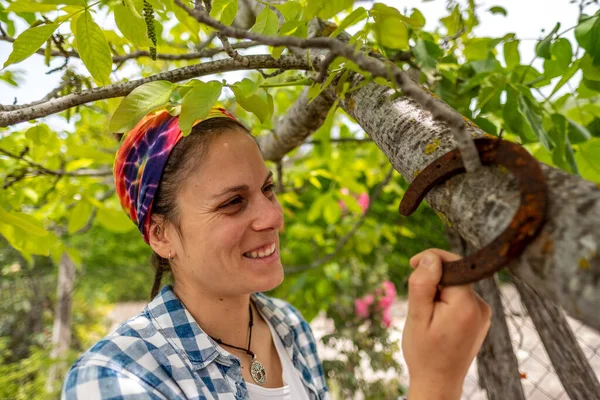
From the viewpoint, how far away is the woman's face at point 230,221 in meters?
1.43

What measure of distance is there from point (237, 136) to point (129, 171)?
41 cm

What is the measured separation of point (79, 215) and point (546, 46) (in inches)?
76.8

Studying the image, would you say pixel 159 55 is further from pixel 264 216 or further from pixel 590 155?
pixel 590 155

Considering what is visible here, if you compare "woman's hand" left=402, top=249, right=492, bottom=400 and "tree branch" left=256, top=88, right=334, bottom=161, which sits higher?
"tree branch" left=256, top=88, right=334, bottom=161

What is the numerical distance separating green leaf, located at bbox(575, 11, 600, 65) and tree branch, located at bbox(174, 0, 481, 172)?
0.67 m

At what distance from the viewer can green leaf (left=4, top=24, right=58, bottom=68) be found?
1.08 meters

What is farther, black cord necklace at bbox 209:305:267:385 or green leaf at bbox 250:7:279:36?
black cord necklace at bbox 209:305:267:385

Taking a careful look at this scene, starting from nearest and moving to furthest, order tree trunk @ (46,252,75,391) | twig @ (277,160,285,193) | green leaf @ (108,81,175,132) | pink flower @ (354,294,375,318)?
green leaf @ (108,81,175,132) → twig @ (277,160,285,193) → pink flower @ (354,294,375,318) → tree trunk @ (46,252,75,391)

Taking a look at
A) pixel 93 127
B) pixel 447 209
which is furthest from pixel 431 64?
pixel 93 127

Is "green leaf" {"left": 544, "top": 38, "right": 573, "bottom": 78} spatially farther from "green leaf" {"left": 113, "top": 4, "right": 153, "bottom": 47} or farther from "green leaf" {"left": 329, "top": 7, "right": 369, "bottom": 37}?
"green leaf" {"left": 113, "top": 4, "right": 153, "bottom": 47}

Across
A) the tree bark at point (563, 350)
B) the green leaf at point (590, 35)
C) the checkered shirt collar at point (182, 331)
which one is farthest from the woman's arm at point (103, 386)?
the green leaf at point (590, 35)

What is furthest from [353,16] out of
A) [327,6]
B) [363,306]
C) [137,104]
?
[363,306]

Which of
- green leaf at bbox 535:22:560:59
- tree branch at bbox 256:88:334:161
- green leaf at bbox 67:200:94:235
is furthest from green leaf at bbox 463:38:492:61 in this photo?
green leaf at bbox 67:200:94:235

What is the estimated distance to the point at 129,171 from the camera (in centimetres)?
160
